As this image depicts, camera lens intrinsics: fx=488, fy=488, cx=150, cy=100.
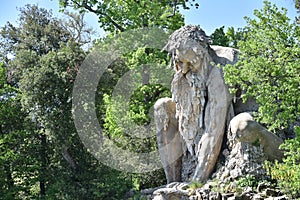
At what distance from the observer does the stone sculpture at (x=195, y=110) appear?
9.66 m

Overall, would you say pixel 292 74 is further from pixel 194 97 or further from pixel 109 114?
pixel 109 114

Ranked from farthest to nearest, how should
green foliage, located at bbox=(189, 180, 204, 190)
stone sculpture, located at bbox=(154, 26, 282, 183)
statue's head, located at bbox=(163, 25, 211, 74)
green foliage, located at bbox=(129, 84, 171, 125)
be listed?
green foliage, located at bbox=(129, 84, 171, 125)
statue's head, located at bbox=(163, 25, 211, 74)
stone sculpture, located at bbox=(154, 26, 282, 183)
green foliage, located at bbox=(189, 180, 204, 190)

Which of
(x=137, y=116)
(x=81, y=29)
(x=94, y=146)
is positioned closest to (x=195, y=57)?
(x=137, y=116)

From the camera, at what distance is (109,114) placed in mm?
13992

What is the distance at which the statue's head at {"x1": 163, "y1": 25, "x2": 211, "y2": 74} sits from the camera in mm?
9898

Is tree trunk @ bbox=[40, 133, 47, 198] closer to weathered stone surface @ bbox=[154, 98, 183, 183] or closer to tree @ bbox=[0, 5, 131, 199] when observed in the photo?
tree @ bbox=[0, 5, 131, 199]

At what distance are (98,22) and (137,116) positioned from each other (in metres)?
4.13

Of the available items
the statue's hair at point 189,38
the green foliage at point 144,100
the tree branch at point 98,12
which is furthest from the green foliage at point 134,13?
the statue's hair at point 189,38

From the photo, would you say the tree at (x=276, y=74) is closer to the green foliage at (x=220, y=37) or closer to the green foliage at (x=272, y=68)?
the green foliage at (x=272, y=68)

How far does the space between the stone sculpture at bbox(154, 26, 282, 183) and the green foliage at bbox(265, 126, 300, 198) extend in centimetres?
59

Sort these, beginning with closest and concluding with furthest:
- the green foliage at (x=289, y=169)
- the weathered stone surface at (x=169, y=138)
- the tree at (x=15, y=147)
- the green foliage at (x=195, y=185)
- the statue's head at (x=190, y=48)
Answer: the green foliage at (x=289, y=169) → the green foliage at (x=195, y=185) → the statue's head at (x=190, y=48) → the weathered stone surface at (x=169, y=138) → the tree at (x=15, y=147)

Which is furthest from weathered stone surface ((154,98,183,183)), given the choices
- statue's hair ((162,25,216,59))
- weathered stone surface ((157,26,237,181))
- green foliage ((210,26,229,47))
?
green foliage ((210,26,229,47))

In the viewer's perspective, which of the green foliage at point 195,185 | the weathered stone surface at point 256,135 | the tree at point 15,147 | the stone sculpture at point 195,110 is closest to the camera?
the weathered stone surface at point 256,135

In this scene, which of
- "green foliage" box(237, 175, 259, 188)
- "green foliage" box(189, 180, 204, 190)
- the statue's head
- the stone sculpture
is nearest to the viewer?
"green foliage" box(237, 175, 259, 188)
